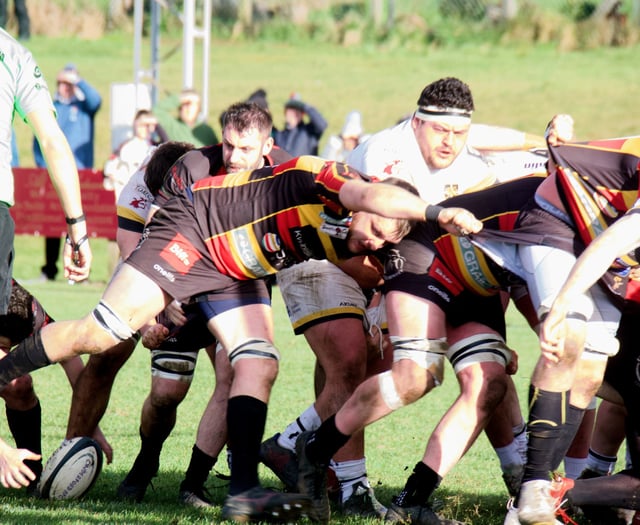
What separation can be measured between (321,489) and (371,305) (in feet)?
4.81

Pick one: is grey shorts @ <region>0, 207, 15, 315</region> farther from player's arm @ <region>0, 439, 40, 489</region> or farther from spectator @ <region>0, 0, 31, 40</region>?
spectator @ <region>0, 0, 31, 40</region>

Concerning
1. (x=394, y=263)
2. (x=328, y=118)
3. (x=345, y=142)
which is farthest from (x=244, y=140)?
(x=328, y=118)

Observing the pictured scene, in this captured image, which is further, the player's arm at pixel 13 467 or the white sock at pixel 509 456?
the white sock at pixel 509 456

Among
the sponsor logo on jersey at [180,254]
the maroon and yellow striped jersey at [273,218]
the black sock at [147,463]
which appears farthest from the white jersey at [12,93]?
the black sock at [147,463]

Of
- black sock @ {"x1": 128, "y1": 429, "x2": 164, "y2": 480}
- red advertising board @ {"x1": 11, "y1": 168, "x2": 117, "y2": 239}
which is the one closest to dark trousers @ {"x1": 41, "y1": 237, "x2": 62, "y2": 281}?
red advertising board @ {"x1": 11, "y1": 168, "x2": 117, "y2": 239}

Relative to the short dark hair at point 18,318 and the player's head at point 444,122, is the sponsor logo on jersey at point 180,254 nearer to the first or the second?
the short dark hair at point 18,318

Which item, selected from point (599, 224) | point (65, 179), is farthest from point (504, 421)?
point (65, 179)

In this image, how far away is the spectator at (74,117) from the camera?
16141 mm

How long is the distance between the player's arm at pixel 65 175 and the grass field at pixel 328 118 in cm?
125

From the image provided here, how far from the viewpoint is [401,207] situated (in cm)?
507

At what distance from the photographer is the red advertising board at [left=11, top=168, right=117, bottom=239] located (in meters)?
15.7

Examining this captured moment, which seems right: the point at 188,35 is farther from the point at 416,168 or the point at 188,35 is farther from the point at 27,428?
the point at 27,428

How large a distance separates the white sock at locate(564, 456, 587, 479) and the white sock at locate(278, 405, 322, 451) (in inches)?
52.4

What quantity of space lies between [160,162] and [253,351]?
1765mm
